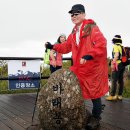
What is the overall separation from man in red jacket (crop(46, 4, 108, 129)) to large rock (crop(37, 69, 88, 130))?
20 cm

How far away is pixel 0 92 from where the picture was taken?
13289 mm

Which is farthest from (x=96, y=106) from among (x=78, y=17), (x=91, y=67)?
(x=78, y=17)

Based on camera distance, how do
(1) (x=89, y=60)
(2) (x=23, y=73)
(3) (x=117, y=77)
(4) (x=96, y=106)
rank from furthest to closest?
1. (2) (x=23, y=73)
2. (3) (x=117, y=77)
3. (4) (x=96, y=106)
4. (1) (x=89, y=60)

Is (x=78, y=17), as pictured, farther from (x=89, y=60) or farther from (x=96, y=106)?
(x=96, y=106)

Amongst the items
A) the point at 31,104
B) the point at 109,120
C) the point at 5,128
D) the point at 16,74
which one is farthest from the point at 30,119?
the point at 16,74

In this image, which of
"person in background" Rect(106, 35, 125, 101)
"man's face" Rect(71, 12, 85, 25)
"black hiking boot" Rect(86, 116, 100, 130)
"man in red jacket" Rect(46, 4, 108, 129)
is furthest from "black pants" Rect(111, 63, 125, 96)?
"man's face" Rect(71, 12, 85, 25)

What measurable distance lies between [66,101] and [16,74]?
22.1 ft

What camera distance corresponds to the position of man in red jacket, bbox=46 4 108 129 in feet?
20.4

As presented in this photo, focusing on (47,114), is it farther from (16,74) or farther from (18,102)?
(16,74)

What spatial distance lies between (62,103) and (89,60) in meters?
0.76

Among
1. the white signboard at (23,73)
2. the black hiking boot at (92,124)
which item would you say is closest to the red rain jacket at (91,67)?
the black hiking boot at (92,124)

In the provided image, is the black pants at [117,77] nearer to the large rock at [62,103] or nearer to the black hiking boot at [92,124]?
the black hiking boot at [92,124]

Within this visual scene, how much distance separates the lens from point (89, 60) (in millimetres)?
6152

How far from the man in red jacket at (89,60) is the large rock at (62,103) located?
7.7 inches
